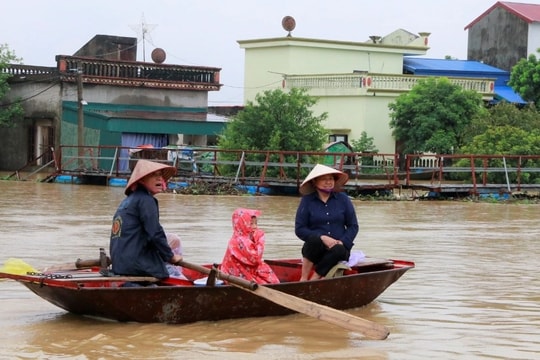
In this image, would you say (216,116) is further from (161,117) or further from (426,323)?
(426,323)

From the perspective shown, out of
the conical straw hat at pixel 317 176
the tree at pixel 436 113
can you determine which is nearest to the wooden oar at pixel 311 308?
the conical straw hat at pixel 317 176

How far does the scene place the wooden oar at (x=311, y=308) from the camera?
324 inches

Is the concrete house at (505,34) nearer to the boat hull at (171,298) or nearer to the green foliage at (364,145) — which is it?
the green foliage at (364,145)

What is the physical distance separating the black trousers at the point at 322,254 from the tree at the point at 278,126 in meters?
20.0

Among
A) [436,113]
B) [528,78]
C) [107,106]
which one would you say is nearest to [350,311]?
[436,113]

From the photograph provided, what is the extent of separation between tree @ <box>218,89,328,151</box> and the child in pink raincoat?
2025 cm

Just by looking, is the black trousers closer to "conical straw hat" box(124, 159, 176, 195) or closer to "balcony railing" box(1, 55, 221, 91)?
"conical straw hat" box(124, 159, 176, 195)

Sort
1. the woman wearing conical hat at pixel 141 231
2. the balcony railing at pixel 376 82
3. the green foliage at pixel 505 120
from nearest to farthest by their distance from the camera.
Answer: the woman wearing conical hat at pixel 141 231 → the green foliage at pixel 505 120 → the balcony railing at pixel 376 82

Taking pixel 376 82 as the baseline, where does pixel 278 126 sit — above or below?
below

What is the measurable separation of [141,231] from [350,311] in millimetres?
2152

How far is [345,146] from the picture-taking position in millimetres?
32938

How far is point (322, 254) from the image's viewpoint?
9.52m

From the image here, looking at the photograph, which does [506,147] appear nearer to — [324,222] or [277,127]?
[277,127]

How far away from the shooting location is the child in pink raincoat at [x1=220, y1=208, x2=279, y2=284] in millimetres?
9211
